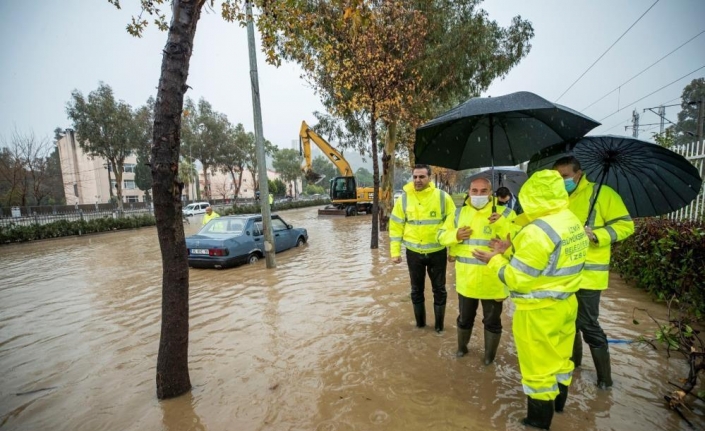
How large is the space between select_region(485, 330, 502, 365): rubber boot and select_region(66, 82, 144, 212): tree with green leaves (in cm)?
2862

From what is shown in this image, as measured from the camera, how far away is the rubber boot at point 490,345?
123 inches

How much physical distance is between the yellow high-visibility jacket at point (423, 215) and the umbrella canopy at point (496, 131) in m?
0.38

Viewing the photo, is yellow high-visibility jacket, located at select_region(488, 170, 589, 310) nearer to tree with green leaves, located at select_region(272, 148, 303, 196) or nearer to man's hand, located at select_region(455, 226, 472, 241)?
man's hand, located at select_region(455, 226, 472, 241)

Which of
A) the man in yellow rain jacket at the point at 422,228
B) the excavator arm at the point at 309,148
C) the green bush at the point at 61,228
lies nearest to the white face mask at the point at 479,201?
the man in yellow rain jacket at the point at 422,228

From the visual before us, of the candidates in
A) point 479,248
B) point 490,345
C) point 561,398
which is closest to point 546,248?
point 479,248

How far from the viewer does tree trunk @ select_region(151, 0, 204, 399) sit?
8.57 feet

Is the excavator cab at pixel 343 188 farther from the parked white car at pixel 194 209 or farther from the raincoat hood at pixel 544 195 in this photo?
the raincoat hood at pixel 544 195

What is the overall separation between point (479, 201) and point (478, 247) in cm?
43

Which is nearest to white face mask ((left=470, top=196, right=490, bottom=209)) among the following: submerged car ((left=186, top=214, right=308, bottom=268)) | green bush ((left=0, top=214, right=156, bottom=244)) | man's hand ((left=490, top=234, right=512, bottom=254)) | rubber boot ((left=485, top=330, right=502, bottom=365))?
man's hand ((left=490, top=234, right=512, bottom=254))

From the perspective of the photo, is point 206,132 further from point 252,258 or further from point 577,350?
point 577,350

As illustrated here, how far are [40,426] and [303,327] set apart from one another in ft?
8.56

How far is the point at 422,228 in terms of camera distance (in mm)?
3637

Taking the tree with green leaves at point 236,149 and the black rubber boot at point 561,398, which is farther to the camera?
the tree with green leaves at point 236,149

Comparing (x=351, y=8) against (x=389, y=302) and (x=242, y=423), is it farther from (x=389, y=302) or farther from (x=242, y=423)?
(x=389, y=302)
